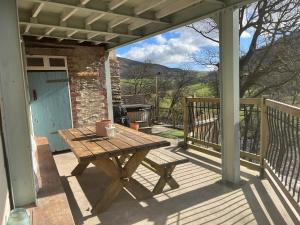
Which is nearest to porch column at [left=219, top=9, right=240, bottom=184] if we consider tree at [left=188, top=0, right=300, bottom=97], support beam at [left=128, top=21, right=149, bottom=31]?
support beam at [left=128, top=21, right=149, bottom=31]

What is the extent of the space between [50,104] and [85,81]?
0.92 metres

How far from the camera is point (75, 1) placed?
3.26m

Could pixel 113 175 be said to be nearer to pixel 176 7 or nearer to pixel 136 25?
pixel 176 7

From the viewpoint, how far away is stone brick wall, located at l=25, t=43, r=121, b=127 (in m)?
5.57

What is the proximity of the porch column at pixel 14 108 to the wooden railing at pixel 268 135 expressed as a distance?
234 cm

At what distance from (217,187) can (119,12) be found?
2.71m

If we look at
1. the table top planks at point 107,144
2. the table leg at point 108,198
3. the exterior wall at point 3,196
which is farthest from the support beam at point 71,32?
the exterior wall at point 3,196

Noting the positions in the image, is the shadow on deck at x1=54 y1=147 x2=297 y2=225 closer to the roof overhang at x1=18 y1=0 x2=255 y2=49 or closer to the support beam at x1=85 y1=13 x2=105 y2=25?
the roof overhang at x1=18 y1=0 x2=255 y2=49

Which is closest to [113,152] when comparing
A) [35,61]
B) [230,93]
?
[230,93]

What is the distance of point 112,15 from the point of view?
12.5ft

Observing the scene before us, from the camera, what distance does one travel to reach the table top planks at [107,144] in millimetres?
2520

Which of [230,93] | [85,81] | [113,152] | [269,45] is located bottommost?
[113,152]

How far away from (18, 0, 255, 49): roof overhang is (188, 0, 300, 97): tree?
639cm

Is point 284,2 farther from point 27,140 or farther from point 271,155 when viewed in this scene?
point 27,140
